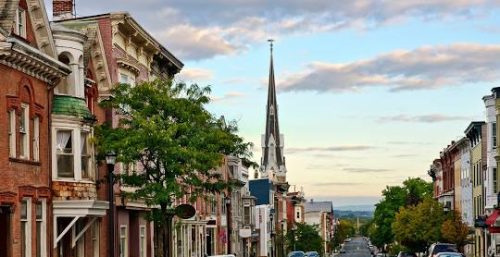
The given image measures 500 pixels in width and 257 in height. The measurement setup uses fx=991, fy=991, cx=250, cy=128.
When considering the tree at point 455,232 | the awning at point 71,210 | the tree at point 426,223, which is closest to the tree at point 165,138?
the awning at point 71,210

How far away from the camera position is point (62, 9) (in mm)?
46375

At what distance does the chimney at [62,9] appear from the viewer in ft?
151

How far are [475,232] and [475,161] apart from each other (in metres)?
7.82

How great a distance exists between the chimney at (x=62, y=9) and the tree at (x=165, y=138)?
25.2 ft

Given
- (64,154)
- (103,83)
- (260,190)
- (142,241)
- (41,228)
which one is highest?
(103,83)

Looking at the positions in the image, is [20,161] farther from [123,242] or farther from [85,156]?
[123,242]

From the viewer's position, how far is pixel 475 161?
9012 cm

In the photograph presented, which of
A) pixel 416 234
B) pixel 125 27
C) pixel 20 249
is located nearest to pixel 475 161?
pixel 416 234

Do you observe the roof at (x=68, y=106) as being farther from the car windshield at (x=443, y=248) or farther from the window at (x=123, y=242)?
the car windshield at (x=443, y=248)

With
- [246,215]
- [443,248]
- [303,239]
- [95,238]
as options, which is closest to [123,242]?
[95,238]

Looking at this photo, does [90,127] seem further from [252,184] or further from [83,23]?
[252,184]

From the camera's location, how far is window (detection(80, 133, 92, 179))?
3703 centimetres

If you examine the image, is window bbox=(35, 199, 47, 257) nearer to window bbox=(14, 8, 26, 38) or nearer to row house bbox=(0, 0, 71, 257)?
row house bbox=(0, 0, 71, 257)

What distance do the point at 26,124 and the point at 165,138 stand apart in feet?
19.6
